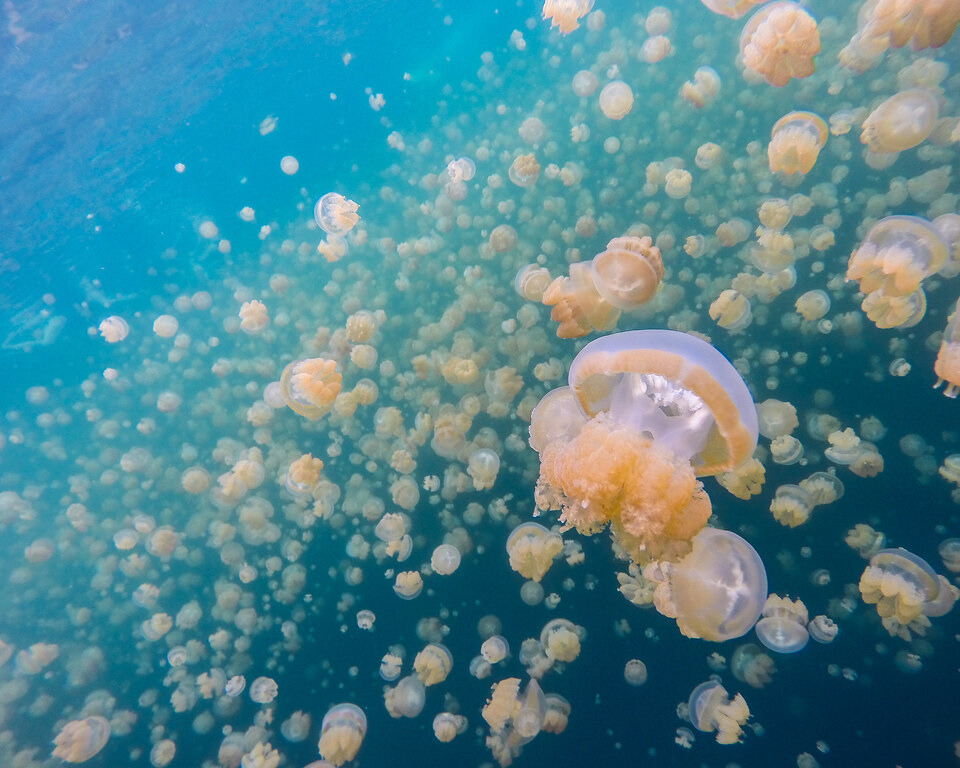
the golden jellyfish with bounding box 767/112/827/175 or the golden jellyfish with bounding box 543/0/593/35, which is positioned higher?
the golden jellyfish with bounding box 543/0/593/35

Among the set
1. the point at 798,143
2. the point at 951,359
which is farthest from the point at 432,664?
the point at 798,143

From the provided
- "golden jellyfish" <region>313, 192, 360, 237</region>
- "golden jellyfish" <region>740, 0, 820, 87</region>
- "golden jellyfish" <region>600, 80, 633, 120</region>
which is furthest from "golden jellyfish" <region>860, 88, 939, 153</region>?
"golden jellyfish" <region>313, 192, 360, 237</region>

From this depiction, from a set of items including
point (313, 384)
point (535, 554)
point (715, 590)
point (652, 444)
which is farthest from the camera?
point (313, 384)

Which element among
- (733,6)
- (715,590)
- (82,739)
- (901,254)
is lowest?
(715,590)

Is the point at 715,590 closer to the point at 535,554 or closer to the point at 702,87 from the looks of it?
the point at 535,554

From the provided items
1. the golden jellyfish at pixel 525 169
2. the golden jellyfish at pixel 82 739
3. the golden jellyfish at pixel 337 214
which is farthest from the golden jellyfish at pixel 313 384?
the golden jellyfish at pixel 82 739

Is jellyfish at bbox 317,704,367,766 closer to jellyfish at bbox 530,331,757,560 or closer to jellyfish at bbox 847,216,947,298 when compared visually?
jellyfish at bbox 530,331,757,560
